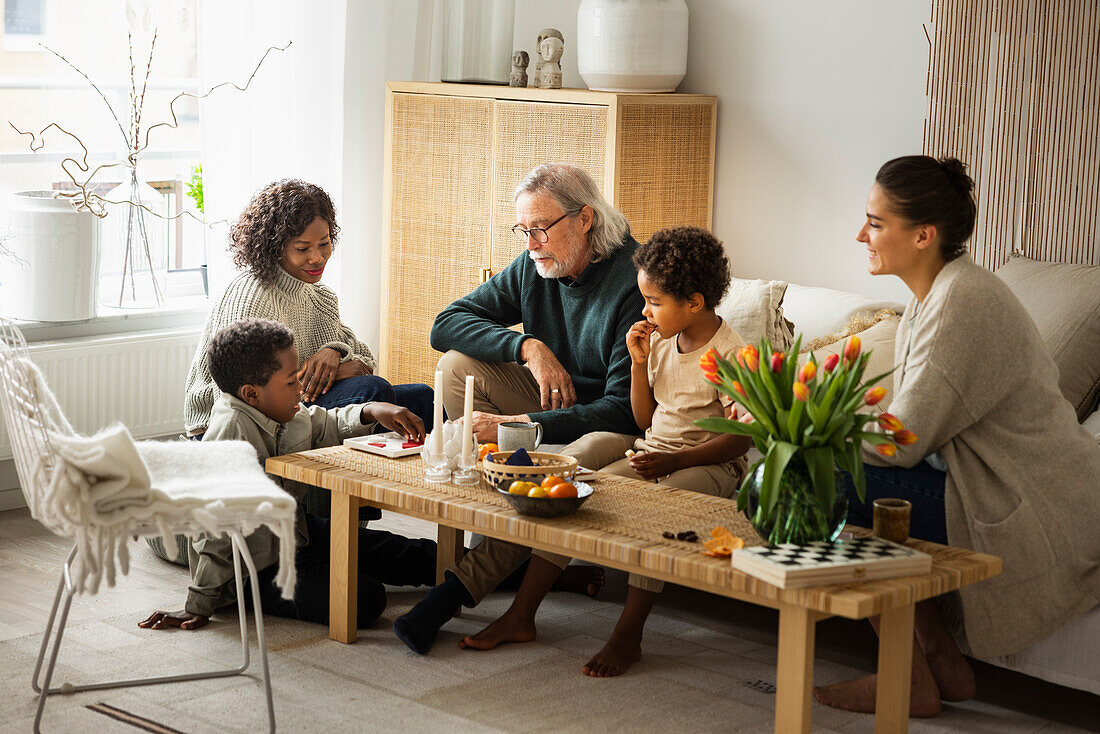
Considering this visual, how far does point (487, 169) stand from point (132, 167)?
1221 millimetres

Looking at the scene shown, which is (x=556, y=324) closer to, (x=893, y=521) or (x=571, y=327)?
(x=571, y=327)

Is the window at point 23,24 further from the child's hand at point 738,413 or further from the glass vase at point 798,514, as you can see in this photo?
the glass vase at point 798,514

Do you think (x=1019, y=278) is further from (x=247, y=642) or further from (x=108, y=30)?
(x=108, y=30)

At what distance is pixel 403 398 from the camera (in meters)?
3.75

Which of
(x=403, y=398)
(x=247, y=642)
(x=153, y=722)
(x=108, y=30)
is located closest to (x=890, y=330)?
(x=403, y=398)

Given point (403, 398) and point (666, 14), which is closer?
point (403, 398)

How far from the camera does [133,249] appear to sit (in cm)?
459

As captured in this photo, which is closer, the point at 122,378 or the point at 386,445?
the point at 386,445

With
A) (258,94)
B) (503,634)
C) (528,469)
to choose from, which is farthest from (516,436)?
→ (258,94)

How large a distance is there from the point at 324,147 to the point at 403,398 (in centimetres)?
138

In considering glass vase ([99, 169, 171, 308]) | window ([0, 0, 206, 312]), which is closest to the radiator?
glass vase ([99, 169, 171, 308])

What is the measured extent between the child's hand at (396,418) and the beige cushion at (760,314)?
3.07 feet

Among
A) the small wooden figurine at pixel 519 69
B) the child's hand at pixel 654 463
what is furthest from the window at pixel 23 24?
the child's hand at pixel 654 463

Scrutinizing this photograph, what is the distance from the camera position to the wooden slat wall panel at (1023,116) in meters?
3.64
